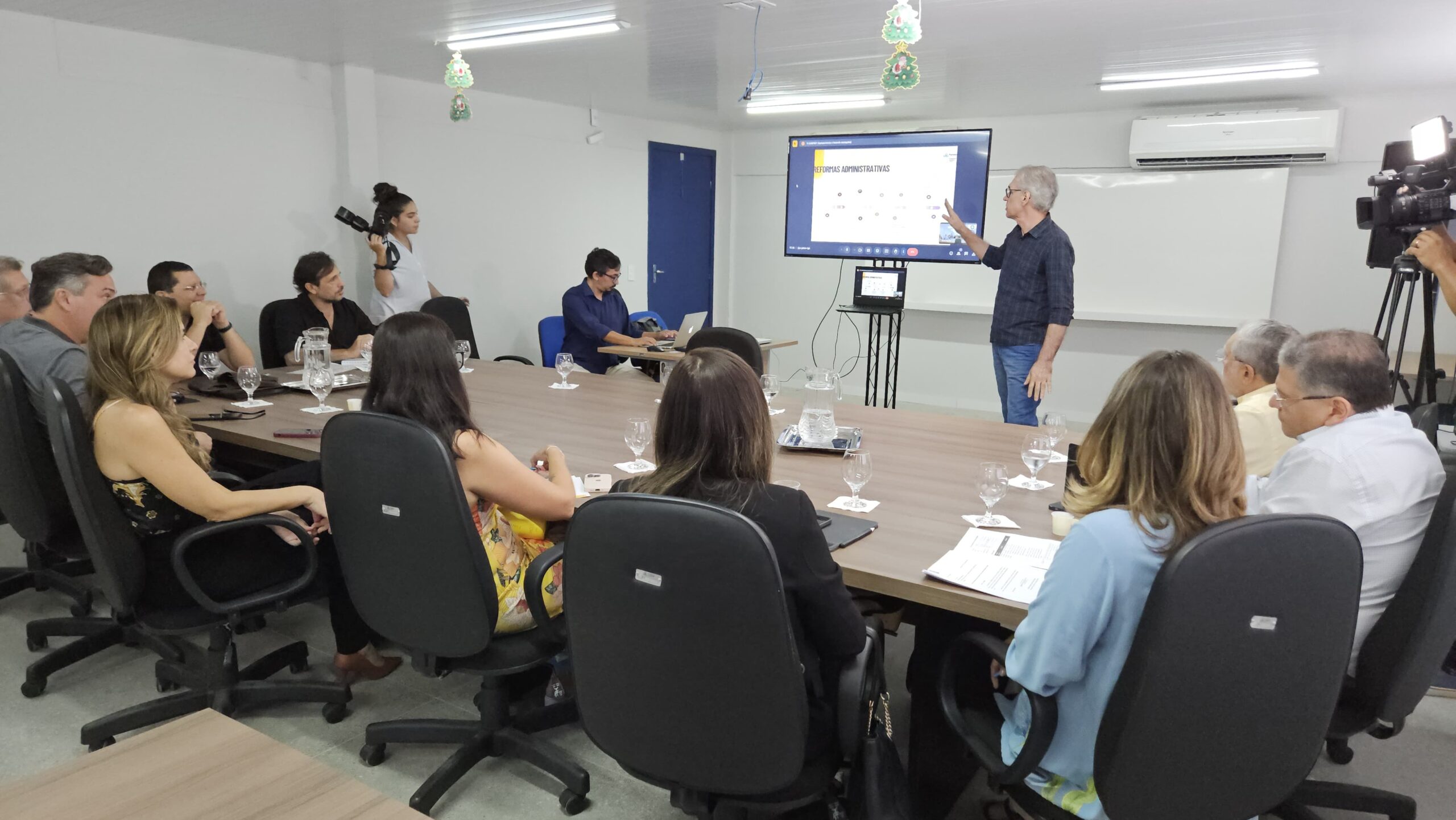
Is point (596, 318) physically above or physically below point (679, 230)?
below

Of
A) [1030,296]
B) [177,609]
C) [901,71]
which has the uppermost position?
[901,71]

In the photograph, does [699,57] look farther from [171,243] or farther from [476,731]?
[476,731]

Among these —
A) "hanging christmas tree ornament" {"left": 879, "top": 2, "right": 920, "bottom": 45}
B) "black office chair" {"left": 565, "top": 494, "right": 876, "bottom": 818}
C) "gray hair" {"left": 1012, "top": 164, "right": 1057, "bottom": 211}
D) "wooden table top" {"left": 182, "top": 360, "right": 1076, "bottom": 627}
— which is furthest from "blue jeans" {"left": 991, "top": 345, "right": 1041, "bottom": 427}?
"black office chair" {"left": 565, "top": 494, "right": 876, "bottom": 818}

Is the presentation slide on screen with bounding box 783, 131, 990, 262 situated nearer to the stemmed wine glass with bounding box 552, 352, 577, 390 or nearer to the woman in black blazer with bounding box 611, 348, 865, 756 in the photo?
the stemmed wine glass with bounding box 552, 352, 577, 390

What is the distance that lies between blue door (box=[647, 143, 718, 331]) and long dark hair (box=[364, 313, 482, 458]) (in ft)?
19.4

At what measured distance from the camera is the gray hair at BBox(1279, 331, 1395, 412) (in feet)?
6.22

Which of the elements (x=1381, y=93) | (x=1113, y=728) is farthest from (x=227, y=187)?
(x=1381, y=93)

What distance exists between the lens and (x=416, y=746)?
2.38 meters

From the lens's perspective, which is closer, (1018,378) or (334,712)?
(334,712)

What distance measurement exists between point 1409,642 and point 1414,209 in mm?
2589

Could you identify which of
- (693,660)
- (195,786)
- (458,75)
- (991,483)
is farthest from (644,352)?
(195,786)

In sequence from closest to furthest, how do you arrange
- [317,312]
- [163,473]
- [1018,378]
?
[163,473]
[1018,378]
[317,312]

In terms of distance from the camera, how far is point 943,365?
26.2 feet

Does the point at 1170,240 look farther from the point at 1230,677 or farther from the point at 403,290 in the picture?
the point at 1230,677
